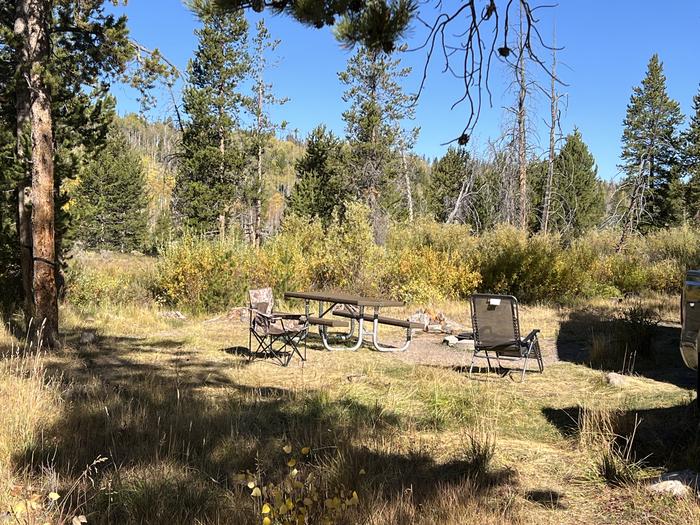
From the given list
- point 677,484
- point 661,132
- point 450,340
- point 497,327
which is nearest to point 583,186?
point 661,132

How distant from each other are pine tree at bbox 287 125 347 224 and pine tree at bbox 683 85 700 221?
756 inches

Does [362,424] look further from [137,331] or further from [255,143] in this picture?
[255,143]

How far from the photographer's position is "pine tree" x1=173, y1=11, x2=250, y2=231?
2555 centimetres

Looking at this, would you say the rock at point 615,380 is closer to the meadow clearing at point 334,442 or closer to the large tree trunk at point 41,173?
the meadow clearing at point 334,442

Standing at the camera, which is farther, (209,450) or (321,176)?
(321,176)

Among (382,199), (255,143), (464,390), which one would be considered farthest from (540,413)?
(255,143)

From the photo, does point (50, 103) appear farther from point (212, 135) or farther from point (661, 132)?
point (661, 132)

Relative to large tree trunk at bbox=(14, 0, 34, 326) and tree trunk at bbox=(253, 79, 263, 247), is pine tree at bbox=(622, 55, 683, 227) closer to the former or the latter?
tree trunk at bbox=(253, 79, 263, 247)

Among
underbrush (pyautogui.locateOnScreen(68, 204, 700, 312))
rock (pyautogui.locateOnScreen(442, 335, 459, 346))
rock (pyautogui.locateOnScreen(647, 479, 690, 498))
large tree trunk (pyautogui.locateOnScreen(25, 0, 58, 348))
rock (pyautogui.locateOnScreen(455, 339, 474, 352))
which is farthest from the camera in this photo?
underbrush (pyautogui.locateOnScreen(68, 204, 700, 312))

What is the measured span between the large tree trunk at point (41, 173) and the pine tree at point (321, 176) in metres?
22.7

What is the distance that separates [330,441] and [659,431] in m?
2.35

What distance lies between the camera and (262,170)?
107 ft

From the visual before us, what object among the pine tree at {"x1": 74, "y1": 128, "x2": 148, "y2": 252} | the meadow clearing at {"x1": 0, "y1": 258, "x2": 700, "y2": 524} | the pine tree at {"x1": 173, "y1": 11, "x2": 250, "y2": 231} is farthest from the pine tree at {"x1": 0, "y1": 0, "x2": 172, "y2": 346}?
the pine tree at {"x1": 74, "y1": 128, "x2": 148, "y2": 252}

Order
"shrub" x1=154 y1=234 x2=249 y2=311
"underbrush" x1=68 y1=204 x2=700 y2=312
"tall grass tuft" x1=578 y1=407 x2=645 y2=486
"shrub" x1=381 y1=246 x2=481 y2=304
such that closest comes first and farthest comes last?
"tall grass tuft" x1=578 y1=407 x2=645 y2=486, "shrub" x1=154 y1=234 x2=249 y2=311, "underbrush" x1=68 y1=204 x2=700 y2=312, "shrub" x1=381 y1=246 x2=481 y2=304
